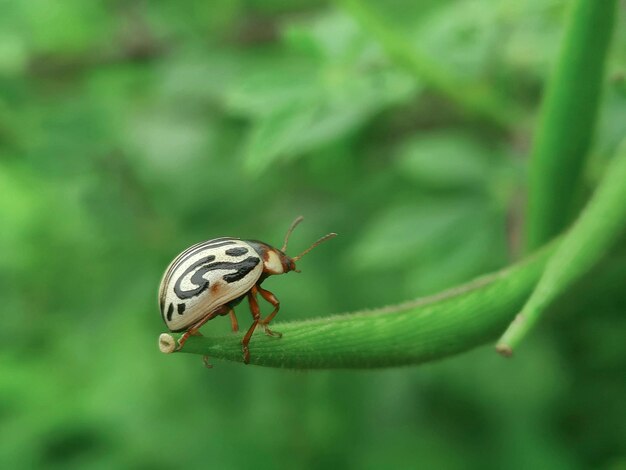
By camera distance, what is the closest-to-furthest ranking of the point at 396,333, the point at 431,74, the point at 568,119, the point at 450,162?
the point at 396,333 < the point at 568,119 < the point at 431,74 < the point at 450,162

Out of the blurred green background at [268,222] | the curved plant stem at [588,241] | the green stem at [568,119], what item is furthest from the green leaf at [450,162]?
the curved plant stem at [588,241]

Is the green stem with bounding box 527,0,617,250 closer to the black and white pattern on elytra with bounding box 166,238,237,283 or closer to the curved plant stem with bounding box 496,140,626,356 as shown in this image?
the curved plant stem with bounding box 496,140,626,356

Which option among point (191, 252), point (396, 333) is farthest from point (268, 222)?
point (396, 333)

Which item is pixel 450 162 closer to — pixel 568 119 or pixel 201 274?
pixel 568 119

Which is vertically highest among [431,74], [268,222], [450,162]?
[431,74]

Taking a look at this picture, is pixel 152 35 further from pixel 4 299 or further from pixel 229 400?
pixel 229 400
